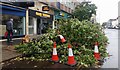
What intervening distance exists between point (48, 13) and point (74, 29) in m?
21.5

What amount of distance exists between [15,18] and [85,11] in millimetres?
28848

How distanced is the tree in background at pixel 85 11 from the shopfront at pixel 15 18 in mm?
24418

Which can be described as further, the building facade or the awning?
the building facade

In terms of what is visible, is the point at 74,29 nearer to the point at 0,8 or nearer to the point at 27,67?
the point at 27,67

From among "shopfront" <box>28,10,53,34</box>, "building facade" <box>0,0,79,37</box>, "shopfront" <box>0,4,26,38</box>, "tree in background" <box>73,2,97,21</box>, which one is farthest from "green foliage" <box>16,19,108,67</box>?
"tree in background" <box>73,2,97,21</box>

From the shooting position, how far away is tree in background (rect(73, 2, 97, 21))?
47562 millimetres

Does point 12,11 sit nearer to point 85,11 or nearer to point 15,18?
point 15,18

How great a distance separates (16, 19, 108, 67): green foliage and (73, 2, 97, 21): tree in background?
3423cm

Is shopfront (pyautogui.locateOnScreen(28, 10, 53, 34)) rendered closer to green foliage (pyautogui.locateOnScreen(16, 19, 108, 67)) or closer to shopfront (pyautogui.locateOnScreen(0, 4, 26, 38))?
shopfront (pyautogui.locateOnScreen(0, 4, 26, 38))

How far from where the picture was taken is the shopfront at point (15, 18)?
18641 mm

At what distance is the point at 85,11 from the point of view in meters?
48.4

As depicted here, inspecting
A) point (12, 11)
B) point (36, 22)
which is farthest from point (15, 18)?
point (36, 22)

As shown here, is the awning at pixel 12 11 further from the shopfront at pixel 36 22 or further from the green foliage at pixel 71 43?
Result: the green foliage at pixel 71 43

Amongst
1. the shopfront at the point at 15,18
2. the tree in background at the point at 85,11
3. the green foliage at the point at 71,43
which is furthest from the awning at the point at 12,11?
the tree in background at the point at 85,11
